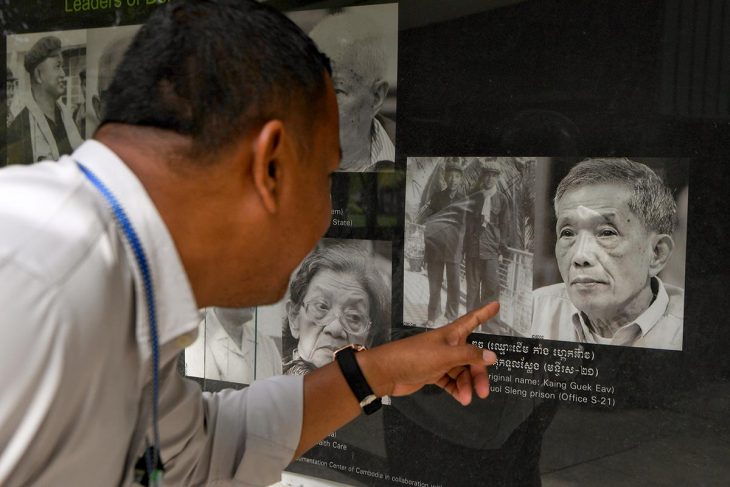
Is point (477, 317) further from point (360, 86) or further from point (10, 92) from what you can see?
point (10, 92)

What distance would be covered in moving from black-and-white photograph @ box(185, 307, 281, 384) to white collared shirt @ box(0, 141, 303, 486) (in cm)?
150

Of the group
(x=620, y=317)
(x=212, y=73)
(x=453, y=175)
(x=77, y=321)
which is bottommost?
(x=620, y=317)

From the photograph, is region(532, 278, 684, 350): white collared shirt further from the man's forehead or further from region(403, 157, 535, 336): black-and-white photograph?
the man's forehead

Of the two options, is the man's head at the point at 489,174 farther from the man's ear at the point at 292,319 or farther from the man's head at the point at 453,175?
the man's ear at the point at 292,319

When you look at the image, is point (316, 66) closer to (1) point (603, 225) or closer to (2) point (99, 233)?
(2) point (99, 233)

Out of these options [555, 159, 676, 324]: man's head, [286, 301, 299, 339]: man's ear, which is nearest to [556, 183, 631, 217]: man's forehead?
[555, 159, 676, 324]: man's head

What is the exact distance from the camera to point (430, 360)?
5.96ft

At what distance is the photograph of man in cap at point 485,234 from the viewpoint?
7.57ft

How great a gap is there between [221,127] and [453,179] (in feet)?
4.20

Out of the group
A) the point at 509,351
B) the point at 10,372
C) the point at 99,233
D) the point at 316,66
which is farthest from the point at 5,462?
the point at 509,351

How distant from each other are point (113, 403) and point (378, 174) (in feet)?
4.98

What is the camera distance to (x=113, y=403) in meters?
1.12

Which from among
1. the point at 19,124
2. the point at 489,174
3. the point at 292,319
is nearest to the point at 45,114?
the point at 19,124

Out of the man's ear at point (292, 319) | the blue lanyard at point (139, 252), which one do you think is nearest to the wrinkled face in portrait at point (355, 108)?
the man's ear at point (292, 319)
